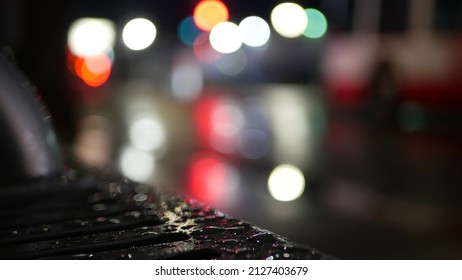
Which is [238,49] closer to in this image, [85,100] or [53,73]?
[85,100]

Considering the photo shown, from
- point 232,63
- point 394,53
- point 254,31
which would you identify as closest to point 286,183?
point 394,53

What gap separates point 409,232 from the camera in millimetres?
6184

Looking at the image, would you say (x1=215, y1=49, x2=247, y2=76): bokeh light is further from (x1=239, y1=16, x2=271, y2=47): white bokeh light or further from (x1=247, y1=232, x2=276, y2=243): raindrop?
(x1=247, y1=232, x2=276, y2=243): raindrop

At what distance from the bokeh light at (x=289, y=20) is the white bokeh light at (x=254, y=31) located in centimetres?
48

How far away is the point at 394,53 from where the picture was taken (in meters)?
15.4

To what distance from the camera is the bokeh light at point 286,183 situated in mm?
7746

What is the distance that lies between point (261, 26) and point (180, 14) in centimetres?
298

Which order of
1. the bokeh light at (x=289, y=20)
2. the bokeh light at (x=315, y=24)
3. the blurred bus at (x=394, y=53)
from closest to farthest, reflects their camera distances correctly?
the blurred bus at (x=394, y=53), the bokeh light at (x=315, y=24), the bokeh light at (x=289, y=20)

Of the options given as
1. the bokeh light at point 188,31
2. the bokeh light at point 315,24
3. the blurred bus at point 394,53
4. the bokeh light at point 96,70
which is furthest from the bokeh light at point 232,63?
the blurred bus at point 394,53

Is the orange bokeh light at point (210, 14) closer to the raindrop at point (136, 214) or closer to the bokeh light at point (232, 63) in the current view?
the bokeh light at point (232, 63)

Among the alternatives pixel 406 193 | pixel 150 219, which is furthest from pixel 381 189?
pixel 150 219

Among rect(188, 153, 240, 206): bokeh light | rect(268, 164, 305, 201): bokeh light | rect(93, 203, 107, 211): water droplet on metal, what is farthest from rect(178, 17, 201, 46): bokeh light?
rect(93, 203, 107, 211): water droplet on metal

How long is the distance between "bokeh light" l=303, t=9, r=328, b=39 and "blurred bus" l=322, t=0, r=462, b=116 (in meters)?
0.44

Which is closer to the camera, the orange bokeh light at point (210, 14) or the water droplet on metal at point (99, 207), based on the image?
the water droplet on metal at point (99, 207)
